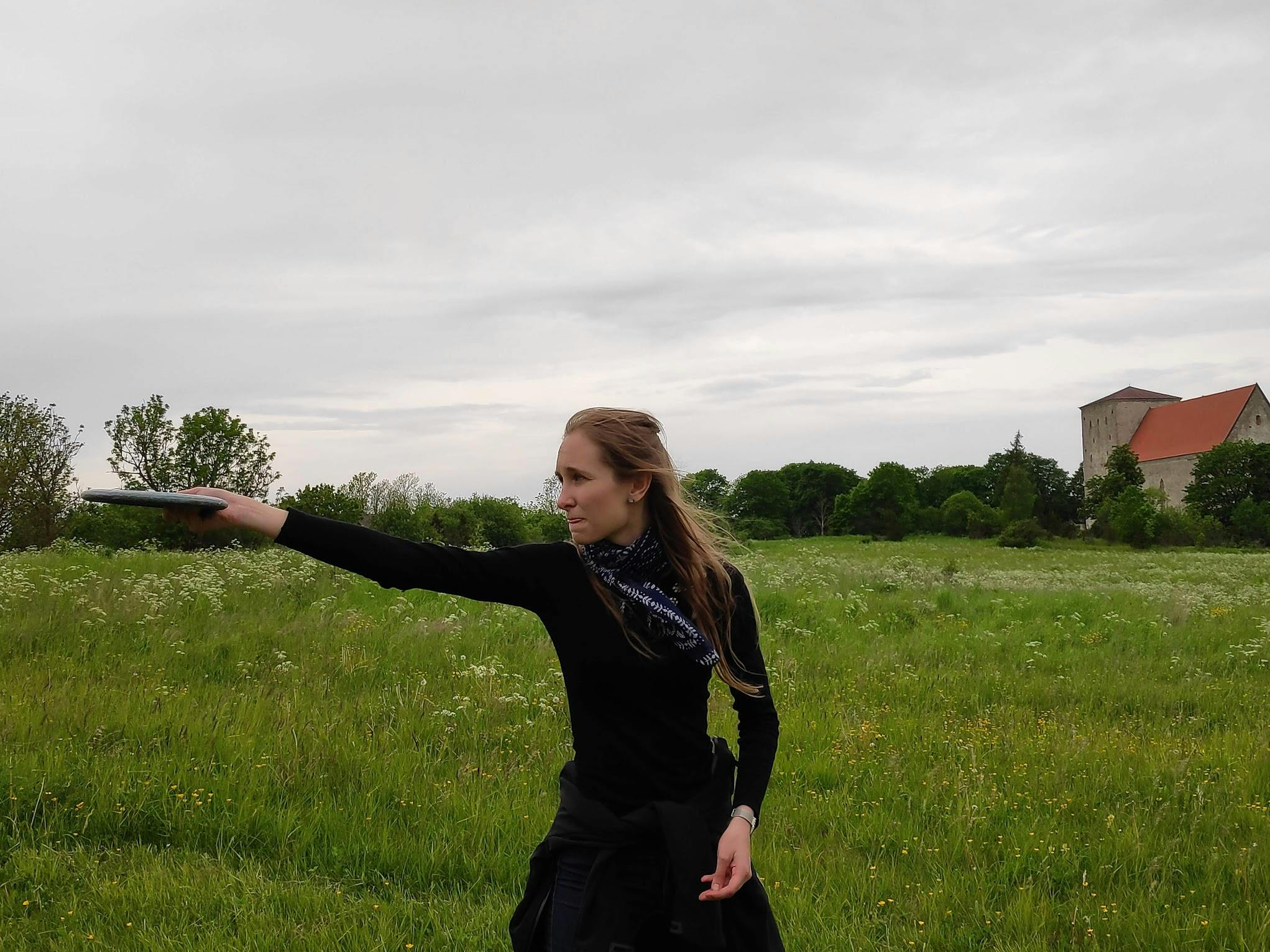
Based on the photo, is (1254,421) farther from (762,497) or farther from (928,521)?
(762,497)

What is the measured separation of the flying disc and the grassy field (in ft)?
8.49

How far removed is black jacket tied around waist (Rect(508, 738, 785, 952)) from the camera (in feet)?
8.16

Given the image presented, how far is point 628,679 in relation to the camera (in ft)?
8.59

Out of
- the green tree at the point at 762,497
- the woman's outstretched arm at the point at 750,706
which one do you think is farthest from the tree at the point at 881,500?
the woman's outstretched arm at the point at 750,706

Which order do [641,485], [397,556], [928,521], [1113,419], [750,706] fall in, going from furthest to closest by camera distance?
1. [1113,419]
2. [928,521]
3. [750,706]
4. [641,485]
5. [397,556]

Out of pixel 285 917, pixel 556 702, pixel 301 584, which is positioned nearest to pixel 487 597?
pixel 285 917

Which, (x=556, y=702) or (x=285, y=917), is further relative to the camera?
(x=556, y=702)

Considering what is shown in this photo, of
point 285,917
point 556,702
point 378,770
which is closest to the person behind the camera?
point 285,917

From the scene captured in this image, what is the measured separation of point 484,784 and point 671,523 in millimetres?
3506

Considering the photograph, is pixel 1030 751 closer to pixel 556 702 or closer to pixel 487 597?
pixel 556 702

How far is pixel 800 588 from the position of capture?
17.6m

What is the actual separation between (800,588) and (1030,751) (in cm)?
1052

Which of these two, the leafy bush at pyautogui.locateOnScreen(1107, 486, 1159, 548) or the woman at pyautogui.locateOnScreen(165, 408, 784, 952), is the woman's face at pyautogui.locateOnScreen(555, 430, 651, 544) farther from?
the leafy bush at pyautogui.locateOnScreen(1107, 486, 1159, 548)

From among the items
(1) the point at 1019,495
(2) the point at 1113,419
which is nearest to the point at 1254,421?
(2) the point at 1113,419
